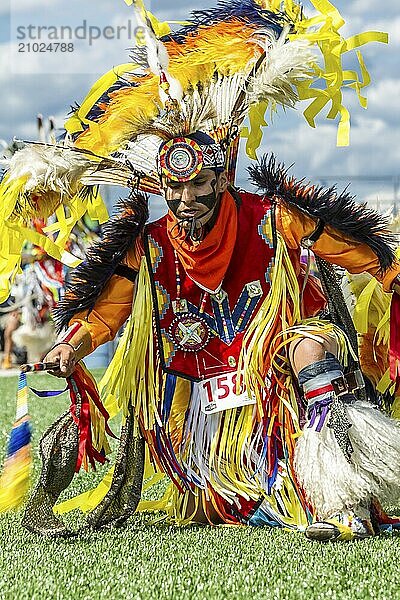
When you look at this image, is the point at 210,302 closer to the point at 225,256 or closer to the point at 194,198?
the point at 225,256

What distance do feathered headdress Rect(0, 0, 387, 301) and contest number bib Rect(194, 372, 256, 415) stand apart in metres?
0.66

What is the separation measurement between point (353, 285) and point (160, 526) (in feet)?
3.72

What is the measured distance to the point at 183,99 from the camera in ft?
11.8

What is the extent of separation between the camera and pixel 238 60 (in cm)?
362

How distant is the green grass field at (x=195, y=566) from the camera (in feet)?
8.59

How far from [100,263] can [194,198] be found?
1.20ft

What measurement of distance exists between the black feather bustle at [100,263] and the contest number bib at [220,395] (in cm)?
46

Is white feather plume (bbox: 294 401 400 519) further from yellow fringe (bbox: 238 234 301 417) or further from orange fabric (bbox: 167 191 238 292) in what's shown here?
orange fabric (bbox: 167 191 238 292)

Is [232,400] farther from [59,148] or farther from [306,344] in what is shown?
[59,148]

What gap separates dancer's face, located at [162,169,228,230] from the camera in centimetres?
350

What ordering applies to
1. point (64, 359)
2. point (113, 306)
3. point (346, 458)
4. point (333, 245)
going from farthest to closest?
point (113, 306), point (333, 245), point (64, 359), point (346, 458)

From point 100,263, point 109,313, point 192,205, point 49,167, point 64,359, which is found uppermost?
point 49,167

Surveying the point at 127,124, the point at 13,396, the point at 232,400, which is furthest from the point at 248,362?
A: the point at 13,396

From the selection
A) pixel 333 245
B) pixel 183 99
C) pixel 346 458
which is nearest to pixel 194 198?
pixel 183 99
